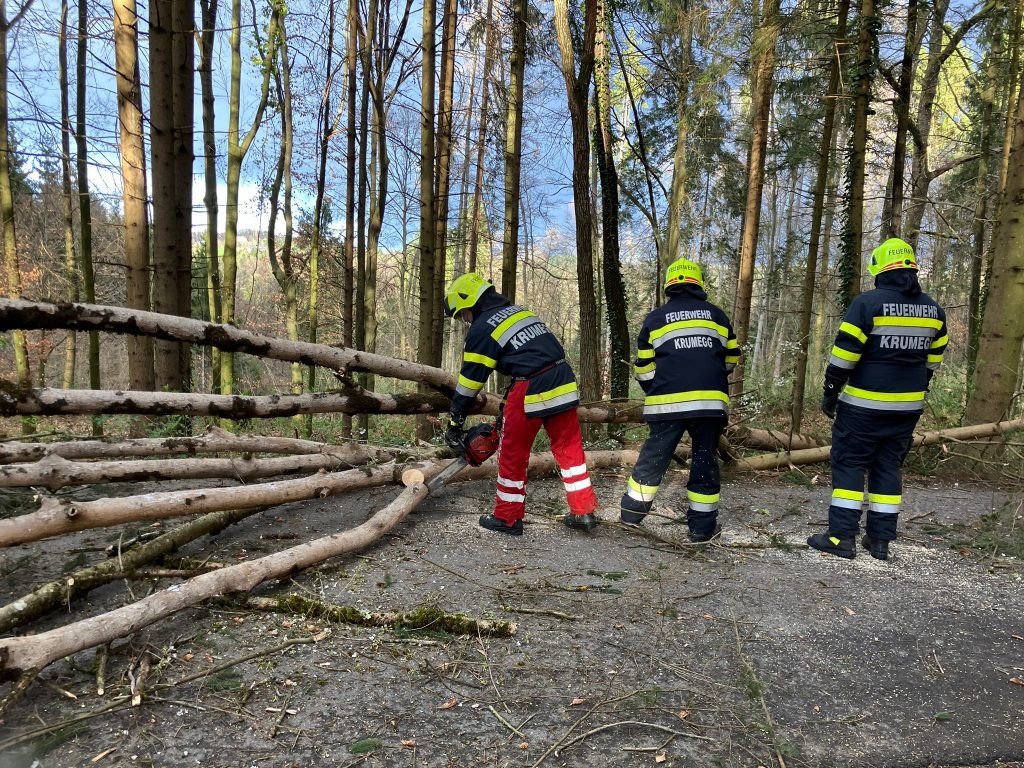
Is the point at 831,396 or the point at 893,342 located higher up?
the point at 893,342

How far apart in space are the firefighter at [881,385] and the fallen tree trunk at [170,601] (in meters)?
3.37

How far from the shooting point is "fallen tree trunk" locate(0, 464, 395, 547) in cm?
272

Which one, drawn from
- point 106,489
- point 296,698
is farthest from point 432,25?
point 296,698

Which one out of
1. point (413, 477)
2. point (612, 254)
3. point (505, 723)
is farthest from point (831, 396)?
point (612, 254)

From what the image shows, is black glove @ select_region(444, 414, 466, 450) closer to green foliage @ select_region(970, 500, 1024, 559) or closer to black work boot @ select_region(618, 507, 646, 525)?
A: black work boot @ select_region(618, 507, 646, 525)

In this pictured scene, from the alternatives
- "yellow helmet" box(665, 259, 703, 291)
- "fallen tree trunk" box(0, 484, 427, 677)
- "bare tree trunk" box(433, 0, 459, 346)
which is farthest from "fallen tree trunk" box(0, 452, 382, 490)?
"bare tree trunk" box(433, 0, 459, 346)

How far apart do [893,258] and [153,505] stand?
5.24 m

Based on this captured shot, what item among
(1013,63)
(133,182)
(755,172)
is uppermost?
(1013,63)

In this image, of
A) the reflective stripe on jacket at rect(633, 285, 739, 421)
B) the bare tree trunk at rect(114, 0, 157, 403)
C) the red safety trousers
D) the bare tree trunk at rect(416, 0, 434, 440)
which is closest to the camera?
the reflective stripe on jacket at rect(633, 285, 739, 421)

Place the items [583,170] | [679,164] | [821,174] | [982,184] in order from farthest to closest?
[679,164], [982,184], [821,174], [583,170]

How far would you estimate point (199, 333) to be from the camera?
13.2ft

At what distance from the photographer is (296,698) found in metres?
2.20

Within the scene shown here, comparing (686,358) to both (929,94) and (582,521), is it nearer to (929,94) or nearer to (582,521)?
(582,521)

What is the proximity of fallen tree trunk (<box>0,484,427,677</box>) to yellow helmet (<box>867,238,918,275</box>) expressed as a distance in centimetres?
407
